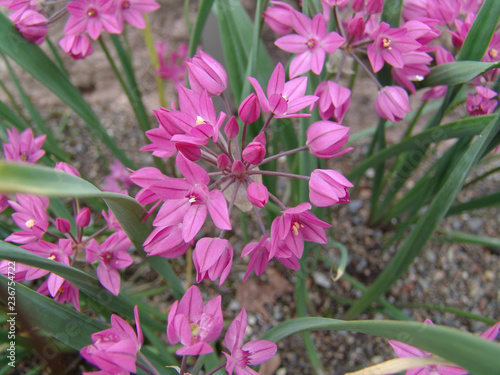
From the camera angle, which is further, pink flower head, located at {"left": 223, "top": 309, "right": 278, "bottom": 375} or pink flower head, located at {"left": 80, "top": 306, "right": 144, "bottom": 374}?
pink flower head, located at {"left": 223, "top": 309, "right": 278, "bottom": 375}

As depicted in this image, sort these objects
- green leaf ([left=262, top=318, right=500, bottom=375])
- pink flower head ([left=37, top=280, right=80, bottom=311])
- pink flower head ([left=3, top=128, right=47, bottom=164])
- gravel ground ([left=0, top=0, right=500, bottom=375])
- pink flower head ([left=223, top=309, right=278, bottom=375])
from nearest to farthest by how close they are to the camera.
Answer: green leaf ([left=262, top=318, right=500, bottom=375]), pink flower head ([left=223, top=309, right=278, bottom=375]), pink flower head ([left=37, top=280, right=80, bottom=311]), pink flower head ([left=3, top=128, right=47, bottom=164]), gravel ground ([left=0, top=0, right=500, bottom=375])

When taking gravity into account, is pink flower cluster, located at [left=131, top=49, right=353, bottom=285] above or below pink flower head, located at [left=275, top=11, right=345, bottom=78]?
below

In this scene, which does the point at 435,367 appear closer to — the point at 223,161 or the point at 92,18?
the point at 223,161

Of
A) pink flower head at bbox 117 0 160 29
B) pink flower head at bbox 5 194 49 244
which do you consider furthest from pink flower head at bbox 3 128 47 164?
pink flower head at bbox 117 0 160 29

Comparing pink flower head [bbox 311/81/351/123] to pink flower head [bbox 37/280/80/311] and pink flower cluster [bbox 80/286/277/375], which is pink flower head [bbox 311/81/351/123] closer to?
pink flower cluster [bbox 80/286/277/375]

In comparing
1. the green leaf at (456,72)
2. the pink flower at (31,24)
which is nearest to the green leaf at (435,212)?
the green leaf at (456,72)

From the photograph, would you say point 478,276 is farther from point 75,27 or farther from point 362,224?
point 75,27

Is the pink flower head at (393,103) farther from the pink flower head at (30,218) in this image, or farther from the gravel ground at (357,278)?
the pink flower head at (30,218)
